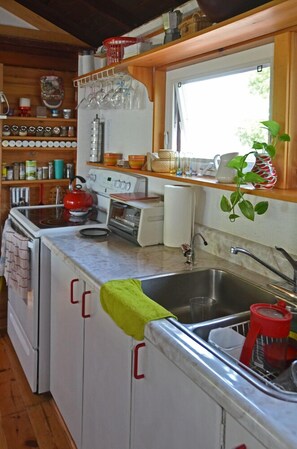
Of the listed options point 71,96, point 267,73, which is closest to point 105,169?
point 71,96

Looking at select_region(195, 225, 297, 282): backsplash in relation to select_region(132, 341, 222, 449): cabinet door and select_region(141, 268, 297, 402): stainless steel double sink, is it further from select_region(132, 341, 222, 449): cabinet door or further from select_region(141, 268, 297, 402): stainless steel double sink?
select_region(132, 341, 222, 449): cabinet door

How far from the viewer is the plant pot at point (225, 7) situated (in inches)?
61.1

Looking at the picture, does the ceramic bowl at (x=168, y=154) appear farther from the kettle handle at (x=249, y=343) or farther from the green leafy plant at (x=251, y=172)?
the kettle handle at (x=249, y=343)

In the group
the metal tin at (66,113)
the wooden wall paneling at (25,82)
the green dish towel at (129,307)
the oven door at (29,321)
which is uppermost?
the wooden wall paneling at (25,82)

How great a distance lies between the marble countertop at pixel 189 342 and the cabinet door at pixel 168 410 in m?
0.05

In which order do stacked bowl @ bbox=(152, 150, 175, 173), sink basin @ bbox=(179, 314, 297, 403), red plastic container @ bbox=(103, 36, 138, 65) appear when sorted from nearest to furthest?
sink basin @ bbox=(179, 314, 297, 403), stacked bowl @ bbox=(152, 150, 175, 173), red plastic container @ bbox=(103, 36, 138, 65)

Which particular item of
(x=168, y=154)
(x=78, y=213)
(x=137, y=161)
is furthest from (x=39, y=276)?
(x=168, y=154)

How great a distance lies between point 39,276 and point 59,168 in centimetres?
147

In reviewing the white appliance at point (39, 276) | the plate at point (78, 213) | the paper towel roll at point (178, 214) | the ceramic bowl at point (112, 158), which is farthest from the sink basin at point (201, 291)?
the ceramic bowl at point (112, 158)

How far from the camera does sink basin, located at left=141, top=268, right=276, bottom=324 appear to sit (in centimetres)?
177

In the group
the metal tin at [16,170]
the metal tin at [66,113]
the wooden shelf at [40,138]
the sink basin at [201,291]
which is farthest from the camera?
the metal tin at [66,113]

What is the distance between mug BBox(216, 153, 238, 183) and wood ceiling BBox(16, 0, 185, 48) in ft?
3.60

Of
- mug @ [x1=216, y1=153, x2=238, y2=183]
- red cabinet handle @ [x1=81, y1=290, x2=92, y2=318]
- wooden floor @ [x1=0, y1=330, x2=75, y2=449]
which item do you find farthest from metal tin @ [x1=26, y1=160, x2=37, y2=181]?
mug @ [x1=216, y1=153, x2=238, y2=183]

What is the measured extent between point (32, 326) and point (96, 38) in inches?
88.0
